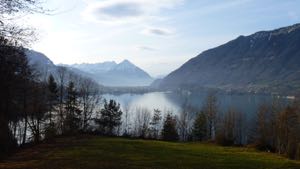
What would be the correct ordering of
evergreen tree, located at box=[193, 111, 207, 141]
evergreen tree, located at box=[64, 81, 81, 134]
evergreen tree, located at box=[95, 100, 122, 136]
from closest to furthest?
evergreen tree, located at box=[64, 81, 81, 134] → evergreen tree, located at box=[95, 100, 122, 136] → evergreen tree, located at box=[193, 111, 207, 141]

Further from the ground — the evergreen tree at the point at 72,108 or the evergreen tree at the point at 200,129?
the evergreen tree at the point at 72,108

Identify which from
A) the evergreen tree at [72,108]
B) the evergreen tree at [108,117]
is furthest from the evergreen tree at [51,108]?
the evergreen tree at [108,117]

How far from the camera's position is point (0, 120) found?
28.7 m

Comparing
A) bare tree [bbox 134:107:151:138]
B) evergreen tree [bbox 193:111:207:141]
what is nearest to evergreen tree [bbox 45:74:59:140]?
bare tree [bbox 134:107:151:138]

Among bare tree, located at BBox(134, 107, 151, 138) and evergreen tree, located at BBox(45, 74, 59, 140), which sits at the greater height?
evergreen tree, located at BBox(45, 74, 59, 140)

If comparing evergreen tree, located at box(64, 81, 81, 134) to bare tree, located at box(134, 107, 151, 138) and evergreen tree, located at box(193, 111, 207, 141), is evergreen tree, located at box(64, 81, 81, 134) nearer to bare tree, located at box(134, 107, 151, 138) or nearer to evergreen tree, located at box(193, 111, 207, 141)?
bare tree, located at box(134, 107, 151, 138)

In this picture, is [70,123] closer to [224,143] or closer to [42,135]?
[42,135]

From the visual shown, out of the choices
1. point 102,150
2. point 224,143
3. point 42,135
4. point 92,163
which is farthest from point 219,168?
point 42,135

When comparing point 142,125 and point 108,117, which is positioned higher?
point 108,117

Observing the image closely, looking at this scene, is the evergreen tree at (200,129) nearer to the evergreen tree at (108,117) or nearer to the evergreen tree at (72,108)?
the evergreen tree at (108,117)

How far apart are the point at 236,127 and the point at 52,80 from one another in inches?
2036

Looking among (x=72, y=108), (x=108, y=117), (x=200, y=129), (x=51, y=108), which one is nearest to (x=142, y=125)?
(x=108, y=117)

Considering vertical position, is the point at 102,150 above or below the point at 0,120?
below

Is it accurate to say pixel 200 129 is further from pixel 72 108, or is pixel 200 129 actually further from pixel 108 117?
pixel 72 108
